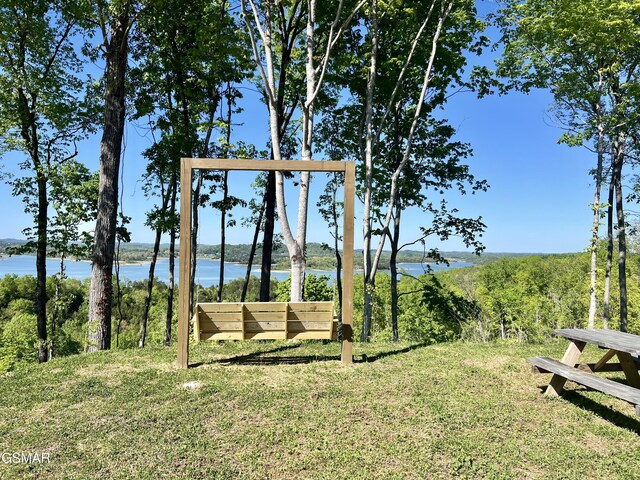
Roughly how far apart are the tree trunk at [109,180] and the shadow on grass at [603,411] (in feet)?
23.3

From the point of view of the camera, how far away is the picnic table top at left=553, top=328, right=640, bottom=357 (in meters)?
3.22

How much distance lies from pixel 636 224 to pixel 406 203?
23.8 feet

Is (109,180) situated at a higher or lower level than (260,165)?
higher

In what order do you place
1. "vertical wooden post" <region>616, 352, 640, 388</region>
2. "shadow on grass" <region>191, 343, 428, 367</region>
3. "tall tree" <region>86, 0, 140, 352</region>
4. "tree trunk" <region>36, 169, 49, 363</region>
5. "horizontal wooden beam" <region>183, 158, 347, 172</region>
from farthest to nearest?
1. "tree trunk" <region>36, 169, 49, 363</region>
2. "tall tree" <region>86, 0, 140, 352</region>
3. "shadow on grass" <region>191, 343, 428, 367</region>
4. "horizontal wooden beam" <region>183, 158, 347, 172</region>
5. "vertical wooden post" <region>616, 352, 640, 388</region>

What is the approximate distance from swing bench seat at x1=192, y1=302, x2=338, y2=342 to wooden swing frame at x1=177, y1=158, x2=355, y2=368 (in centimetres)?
19

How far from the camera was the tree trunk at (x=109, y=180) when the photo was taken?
696cm

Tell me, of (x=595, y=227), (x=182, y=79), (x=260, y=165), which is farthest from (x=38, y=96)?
(x=595, y=227)

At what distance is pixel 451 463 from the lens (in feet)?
9.13

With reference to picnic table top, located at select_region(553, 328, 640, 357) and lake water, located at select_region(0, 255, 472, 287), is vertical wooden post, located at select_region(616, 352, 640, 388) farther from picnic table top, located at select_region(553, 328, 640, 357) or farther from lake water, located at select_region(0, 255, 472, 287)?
lake water, located at select_region(0, 255, 472, 287)
